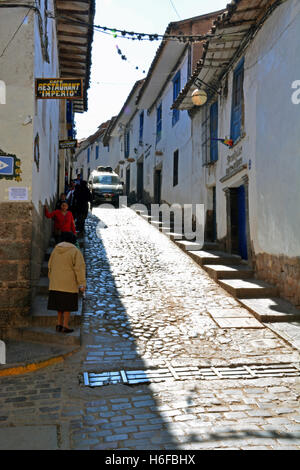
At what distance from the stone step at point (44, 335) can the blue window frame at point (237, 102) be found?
22.0 feet

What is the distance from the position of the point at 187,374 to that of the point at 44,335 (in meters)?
2.11

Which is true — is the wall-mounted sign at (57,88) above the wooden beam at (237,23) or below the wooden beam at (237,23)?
below

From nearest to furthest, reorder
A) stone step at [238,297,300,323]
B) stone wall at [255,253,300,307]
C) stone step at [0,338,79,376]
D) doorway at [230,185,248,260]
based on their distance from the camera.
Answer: stone step at [0,338,79,376], stone step at [238,297,300,323], stone wall at [255,253,300,307], doorway at [230,185,248,260]

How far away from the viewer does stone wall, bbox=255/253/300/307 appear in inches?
289

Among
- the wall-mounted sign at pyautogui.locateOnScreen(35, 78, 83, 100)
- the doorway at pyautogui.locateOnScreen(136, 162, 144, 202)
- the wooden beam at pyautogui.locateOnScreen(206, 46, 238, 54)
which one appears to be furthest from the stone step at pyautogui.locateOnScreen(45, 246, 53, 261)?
the doorway at pyautogui.locateOnScreen(136, 162, 144, 202)

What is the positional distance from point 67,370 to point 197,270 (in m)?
5.65

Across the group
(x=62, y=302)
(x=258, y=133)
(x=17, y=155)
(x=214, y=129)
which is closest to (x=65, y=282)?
(x=62, y=302)

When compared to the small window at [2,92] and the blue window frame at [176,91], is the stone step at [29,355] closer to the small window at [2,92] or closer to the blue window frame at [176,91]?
the small window at [2,92]

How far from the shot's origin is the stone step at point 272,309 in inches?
270

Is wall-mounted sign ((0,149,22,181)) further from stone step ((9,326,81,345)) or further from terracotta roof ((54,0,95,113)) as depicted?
terracotta roof ((54,0,95,113))

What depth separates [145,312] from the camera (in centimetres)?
714

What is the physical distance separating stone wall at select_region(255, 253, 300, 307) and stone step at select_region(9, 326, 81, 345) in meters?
3.75

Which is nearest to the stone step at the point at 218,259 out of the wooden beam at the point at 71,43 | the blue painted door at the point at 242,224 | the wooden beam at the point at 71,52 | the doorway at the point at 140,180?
the blue painted door at the point at 242,224

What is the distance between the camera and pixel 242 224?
1088 centimetres
